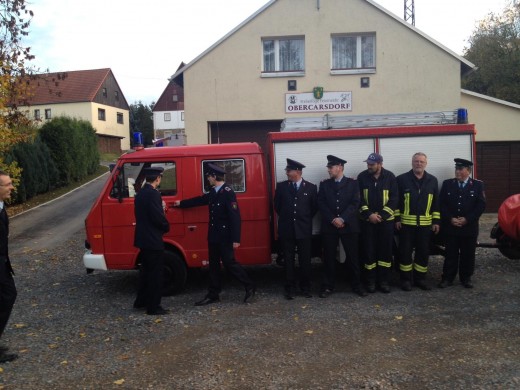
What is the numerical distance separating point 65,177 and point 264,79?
12594 millimetres

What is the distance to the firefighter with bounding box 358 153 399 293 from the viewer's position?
668 cm

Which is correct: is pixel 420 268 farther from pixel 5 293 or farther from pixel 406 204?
pixel 5 293

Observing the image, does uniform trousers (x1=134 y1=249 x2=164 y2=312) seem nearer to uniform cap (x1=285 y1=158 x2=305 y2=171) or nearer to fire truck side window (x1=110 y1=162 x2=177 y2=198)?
fire truck side window (x1=110 y1=162 x2=177 y2=198)

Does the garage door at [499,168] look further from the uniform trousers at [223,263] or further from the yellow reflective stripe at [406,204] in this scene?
the uniform trousers at [223,263]

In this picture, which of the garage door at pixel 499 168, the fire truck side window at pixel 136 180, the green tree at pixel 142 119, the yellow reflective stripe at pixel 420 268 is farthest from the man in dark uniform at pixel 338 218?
the green tree at pixel 142 119

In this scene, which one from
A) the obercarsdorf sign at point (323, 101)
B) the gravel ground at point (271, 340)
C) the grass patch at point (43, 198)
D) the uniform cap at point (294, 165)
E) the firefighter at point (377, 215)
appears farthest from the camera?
the grass patch at point (43, 198)

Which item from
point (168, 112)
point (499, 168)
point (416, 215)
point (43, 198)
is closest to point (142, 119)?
point (168, 112)

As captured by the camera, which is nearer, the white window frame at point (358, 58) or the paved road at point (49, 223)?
the paved road at point (49, 223)

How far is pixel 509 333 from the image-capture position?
17.1ft

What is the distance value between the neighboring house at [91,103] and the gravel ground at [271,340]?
36857 millimetres

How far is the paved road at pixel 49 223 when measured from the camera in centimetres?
1222

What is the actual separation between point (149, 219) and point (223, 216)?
0.95 meters

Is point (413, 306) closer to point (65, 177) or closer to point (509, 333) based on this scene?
point (509, 333)

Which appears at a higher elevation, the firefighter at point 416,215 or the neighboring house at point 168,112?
the neighboring house at point 168,112
